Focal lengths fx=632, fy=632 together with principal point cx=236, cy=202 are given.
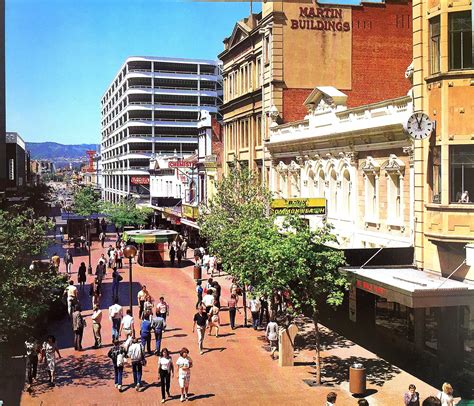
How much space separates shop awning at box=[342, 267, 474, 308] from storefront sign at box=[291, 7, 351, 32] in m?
20.5

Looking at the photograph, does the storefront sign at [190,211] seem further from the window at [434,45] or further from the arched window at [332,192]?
the window at [434,45]

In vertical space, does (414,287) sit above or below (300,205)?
below

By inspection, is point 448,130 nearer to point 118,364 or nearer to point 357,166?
point 357,166

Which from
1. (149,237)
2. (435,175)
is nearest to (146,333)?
(435,175)

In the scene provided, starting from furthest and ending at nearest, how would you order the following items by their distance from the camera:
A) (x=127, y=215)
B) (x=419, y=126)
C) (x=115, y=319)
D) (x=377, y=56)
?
(x=127, y=215), (x=377, y=56), (x=115, y=319), (x=419, y=126)

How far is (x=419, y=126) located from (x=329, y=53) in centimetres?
1941

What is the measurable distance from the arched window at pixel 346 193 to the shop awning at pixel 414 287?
707 cm

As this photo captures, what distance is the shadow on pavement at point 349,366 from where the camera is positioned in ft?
56.8

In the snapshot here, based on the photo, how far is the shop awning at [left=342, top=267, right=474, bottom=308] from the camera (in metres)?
16.8

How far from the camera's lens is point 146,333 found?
19656 mm

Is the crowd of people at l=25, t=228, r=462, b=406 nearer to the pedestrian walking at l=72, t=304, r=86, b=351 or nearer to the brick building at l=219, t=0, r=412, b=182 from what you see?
the pedestrian walking at l=72, t=304, r=86, b=351

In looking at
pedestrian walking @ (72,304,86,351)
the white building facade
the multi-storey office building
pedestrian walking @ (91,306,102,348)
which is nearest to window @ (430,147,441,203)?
the white building facade

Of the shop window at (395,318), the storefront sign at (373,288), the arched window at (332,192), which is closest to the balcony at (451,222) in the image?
the storefront sign at (373,288)

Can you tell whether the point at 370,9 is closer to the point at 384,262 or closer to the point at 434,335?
the point at 384,262
